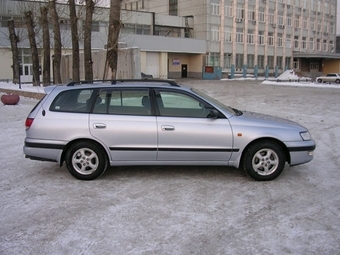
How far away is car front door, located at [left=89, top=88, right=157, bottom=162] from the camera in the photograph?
578 centimetres

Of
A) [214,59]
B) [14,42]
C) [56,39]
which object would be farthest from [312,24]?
[56,39]

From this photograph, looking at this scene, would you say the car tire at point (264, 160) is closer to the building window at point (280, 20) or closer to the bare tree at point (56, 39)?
the bare tree at point (56, 39)

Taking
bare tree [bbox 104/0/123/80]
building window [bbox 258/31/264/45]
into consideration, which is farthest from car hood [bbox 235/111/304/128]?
building window [bbox 258/31/264/45]

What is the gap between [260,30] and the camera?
2598 inches

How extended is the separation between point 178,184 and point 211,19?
54.8 metres

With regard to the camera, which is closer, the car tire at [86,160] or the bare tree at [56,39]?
the car tire at [86,160]

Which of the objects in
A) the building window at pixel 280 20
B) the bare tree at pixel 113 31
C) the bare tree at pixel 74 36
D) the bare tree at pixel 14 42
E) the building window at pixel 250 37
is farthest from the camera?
the building window at pixel 280 20

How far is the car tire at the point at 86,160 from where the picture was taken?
19.2ft

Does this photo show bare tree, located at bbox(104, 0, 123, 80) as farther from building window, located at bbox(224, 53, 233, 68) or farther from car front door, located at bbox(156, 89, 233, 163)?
building window, located at bbox(224, 53, 233, 68)

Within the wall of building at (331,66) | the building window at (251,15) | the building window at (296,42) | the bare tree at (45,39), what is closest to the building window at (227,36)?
the building window at (251,15)

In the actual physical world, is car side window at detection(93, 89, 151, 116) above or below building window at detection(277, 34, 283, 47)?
below

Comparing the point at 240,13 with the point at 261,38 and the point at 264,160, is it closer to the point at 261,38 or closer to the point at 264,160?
the point at 261,38

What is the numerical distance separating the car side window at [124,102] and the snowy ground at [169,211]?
1.09 metres

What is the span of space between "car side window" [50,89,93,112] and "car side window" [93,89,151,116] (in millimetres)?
209
